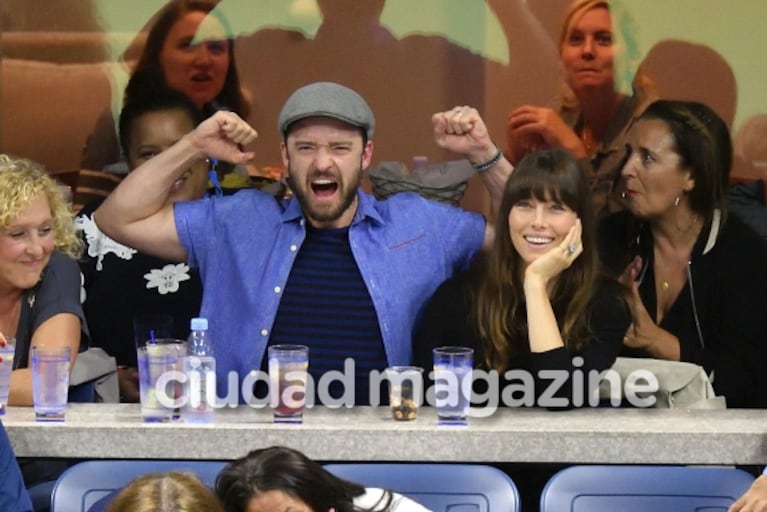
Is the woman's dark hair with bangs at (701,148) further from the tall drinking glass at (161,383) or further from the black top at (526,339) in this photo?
the tall drinking glass at (161,383)

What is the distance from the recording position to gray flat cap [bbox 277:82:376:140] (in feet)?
13.1

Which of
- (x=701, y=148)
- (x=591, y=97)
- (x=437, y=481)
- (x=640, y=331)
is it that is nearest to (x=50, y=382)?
(x=437, y=481)

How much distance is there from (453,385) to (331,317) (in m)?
0.62

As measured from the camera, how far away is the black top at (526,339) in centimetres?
361

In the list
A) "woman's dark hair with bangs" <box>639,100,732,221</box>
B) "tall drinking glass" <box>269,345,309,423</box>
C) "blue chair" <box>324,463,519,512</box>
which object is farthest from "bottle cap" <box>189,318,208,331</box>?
"woman's dark hair with bangs" <box>639,100,732,221</box>

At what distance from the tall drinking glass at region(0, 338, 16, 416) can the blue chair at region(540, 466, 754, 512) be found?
1.25 meters

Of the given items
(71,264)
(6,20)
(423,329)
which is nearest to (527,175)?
(423,329)

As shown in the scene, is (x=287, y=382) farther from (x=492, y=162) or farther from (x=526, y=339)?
(x=492, y=162)

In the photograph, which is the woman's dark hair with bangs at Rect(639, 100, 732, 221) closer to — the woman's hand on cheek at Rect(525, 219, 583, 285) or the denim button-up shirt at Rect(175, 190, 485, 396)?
the denim button-up shirt at Rect(175, 190, 485, 396)

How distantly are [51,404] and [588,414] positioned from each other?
122cm

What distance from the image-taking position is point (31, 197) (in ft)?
12.7

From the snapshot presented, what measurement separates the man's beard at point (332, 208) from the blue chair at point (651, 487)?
1.05 m

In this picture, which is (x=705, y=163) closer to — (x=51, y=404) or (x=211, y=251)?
(x=211, y=251)

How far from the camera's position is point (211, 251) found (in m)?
4.12
